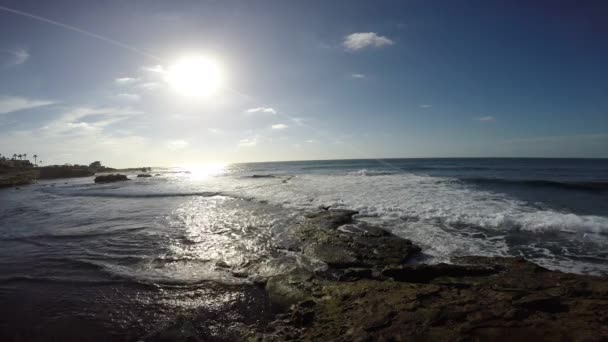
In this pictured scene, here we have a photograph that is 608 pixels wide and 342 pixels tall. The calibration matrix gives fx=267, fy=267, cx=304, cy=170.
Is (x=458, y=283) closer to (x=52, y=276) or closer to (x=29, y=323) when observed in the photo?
(x=29, y=323)

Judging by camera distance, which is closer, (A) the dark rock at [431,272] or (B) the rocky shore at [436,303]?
(B) the rocky shore at [436,303]

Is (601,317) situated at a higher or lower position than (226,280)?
higher

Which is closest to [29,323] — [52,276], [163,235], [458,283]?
[52,276]

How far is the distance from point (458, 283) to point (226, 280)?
18.8 ft

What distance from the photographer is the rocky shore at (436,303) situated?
4.07 m

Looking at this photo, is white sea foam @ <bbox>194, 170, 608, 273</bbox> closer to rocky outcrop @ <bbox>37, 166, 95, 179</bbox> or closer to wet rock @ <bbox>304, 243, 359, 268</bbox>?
wet rock @ <bbox>304, 243, 359, 268</bbox>

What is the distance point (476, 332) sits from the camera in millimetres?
3998

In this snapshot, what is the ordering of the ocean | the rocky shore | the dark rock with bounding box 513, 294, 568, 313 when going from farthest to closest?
the ocean < the dark rock with bounding box 513, 294, 568, 313 < the rocky shore

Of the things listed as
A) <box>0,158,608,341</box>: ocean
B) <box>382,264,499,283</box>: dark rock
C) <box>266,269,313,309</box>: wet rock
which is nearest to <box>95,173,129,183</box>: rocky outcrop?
<box>0,158,608,341</box>: ocean

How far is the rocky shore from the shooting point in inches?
160

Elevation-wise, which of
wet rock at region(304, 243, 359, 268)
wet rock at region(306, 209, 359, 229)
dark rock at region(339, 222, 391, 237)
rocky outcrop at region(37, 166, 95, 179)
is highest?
rocky outcrop at region(37, 166, 95, 179)

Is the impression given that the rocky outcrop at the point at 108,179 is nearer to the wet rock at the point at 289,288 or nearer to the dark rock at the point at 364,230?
the dark rock at the point at 364,230

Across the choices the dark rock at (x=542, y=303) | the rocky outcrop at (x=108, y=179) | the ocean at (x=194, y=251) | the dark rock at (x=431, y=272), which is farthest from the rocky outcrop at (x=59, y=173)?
the dark rock at (x=542, y=303)

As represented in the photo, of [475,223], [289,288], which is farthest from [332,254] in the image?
[475,223]
